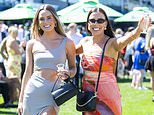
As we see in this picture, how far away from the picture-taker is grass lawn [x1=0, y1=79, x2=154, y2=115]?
10039 mm

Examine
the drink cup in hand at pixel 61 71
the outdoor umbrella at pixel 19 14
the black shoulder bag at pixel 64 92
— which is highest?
the drink cup in hand at pixel 61 71

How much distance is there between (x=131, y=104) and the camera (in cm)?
1138

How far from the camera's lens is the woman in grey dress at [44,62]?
4898 mm

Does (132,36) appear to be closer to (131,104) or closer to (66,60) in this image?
(66,60)

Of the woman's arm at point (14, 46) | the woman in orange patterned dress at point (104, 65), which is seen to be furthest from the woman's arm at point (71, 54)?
the woman's arm at point (14, 46)

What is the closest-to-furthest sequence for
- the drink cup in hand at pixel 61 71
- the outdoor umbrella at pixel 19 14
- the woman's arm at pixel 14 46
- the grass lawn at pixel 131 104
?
the drink cup in hand at pixel 61 71 → the grass lawn at pixel 131 104 → the woman's arm at pixel 14 46 → the outdoor umbrella at pixel 19 14

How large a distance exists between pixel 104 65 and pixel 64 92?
488mm

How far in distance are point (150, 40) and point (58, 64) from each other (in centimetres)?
645

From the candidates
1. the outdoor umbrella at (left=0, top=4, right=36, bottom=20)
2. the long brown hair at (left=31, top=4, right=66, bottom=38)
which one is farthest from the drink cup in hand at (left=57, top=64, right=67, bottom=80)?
the outdoor umbrella at (left=0, top=4, right=36, bottom=20)

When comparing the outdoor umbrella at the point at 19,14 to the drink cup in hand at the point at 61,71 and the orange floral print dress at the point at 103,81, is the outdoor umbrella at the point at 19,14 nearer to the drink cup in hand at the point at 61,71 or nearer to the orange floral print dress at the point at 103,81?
the orange floral print dress at the point at 103,81

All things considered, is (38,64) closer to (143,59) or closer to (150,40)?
(150,40)

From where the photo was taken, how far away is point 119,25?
36250mm

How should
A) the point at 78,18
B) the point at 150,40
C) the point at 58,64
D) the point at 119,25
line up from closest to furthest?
the point at 58,64 < the point at 150,40 < the point at 78,18 < the point at 119,25

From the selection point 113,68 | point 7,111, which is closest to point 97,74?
point 113,68
